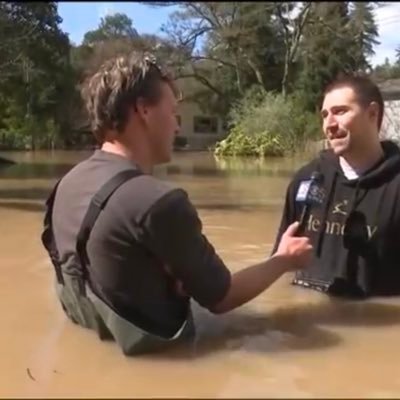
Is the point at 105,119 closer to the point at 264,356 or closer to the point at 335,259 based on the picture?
the point at 264,356

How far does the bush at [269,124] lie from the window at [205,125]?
6cm

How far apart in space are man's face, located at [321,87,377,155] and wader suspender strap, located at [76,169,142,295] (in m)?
0.69

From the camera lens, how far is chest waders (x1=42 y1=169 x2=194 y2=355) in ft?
5.80

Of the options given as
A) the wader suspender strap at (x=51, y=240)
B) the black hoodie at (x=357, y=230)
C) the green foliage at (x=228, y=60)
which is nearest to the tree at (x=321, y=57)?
the green foliage at (x=228, y=60)

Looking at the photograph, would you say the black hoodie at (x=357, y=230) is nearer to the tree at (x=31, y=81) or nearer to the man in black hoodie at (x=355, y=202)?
the man in black hoodie at (x=355, y=202)

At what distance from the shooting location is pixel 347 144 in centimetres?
227

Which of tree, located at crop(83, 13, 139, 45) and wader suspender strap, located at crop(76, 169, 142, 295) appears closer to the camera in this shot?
wader suspender strap, located at crop(76, 169, 142, 295)

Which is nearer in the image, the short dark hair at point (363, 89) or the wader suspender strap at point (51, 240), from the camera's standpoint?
the wader suspender strap at point (51, 240)

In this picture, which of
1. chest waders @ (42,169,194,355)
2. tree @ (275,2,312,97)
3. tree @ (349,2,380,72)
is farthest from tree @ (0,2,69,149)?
chest waders @ (42,169,194,355)

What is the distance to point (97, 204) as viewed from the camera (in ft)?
5.81

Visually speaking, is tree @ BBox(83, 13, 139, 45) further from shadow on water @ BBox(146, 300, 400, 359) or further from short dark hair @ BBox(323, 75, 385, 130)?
shadow on water @ BBox(146, 300, 400, 359)

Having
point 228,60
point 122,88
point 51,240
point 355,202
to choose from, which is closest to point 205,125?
point 228,60

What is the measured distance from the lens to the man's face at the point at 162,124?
71.8 inches

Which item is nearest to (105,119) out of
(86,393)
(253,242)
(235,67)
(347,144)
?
(86,393)
